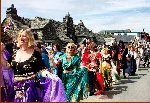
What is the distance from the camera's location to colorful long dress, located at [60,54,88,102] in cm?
1175

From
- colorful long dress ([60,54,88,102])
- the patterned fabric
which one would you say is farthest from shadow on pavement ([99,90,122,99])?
the patterned fabric

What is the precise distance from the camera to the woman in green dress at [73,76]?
38.3ft

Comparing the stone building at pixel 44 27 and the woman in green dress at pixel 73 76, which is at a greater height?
the stone building at pixel 44 27

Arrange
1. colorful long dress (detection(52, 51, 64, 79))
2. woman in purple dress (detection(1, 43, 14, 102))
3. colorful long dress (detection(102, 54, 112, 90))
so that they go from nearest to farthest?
woman in purple dress (detection(1, 43, 14, 102)), colorful long dress (detection(52, 51, 64, 79)), colorful long dress (detection(102, 54, 112, 90))

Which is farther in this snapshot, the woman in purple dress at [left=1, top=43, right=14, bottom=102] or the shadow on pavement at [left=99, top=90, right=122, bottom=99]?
the shadow on pavement at [left=99, top=90, right=122, bottom=99]

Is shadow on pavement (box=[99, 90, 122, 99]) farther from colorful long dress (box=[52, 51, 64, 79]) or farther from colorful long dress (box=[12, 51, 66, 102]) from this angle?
colorful long dress (box=[12, 51, 66, 102])

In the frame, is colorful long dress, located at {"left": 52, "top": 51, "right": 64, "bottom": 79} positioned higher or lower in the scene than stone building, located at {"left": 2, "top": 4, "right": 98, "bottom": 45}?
lower

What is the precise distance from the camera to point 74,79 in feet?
40.0

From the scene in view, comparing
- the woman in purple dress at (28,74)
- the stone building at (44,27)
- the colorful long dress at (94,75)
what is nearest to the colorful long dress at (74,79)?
the colorful long dress at (94,75)

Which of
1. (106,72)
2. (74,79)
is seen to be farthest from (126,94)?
(74,79)

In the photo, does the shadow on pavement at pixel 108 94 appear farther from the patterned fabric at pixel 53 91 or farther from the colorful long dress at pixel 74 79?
the patterned fabric at pixel 53 91

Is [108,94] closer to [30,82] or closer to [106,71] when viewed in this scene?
[106,71]

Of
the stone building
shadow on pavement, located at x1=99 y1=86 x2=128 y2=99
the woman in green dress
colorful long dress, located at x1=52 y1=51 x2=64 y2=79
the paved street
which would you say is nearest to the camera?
the woman in green dress

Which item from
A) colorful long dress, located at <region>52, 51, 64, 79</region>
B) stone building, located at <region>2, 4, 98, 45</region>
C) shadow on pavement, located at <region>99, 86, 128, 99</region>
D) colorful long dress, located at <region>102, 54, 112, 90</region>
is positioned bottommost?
shadow on pavement, located at <region>99, 86, 128, 99</region>
